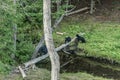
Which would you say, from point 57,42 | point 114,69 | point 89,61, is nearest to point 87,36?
point 57,42

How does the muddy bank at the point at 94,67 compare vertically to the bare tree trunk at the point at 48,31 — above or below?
below

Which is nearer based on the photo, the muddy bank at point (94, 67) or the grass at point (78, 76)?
the grass at point (78, 76)

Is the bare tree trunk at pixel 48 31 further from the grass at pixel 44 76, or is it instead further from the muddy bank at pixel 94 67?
the muddy bank at pixel 94 67

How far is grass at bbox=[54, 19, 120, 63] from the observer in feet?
46.2

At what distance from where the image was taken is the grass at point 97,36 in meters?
14.1

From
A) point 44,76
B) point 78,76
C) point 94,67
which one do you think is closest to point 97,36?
point 94,67

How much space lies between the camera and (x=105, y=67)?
42.6ft

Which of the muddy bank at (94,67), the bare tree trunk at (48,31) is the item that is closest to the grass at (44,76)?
the muddy bank at (94,67)

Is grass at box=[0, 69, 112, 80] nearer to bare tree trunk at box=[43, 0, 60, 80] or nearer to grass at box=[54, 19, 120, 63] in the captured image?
bare tree trunk at box=[43, 0, 60, 80]

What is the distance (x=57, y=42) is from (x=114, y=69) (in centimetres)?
390

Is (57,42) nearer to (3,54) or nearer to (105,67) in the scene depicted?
(105,67)

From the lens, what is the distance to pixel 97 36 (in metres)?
16.5

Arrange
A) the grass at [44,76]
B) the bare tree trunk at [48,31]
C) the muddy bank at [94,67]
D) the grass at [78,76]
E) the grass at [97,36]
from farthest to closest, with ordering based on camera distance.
A: the grass at [97,36] < the muddy bank at [94,67] < the grass at [78,76] < the grass at [44,76] < the bare tree trunk at [48,31]

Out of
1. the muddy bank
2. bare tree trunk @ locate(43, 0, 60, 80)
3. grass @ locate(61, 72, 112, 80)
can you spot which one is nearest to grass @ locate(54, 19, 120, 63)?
the muddy bank
